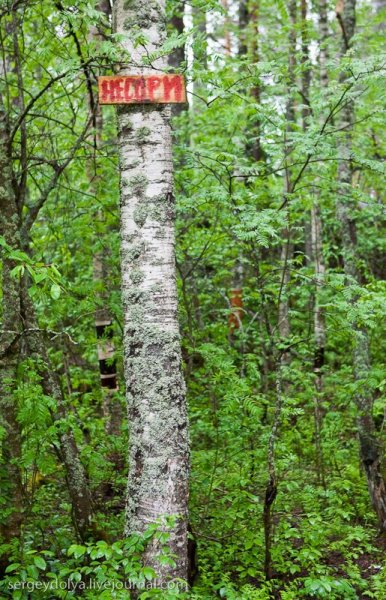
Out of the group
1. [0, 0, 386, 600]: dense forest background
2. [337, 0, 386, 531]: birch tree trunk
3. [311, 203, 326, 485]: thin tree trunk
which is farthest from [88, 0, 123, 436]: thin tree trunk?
[337, 0, 386, 531]: birch tree trunk

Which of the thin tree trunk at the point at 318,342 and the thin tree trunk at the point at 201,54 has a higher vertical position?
the thin tree trunk at the point at 201,54

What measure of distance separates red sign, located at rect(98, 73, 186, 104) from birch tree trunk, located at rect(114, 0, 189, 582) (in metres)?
0.07

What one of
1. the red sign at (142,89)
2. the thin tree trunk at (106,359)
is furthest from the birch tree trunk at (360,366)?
the thin tree trunk at (106,359)

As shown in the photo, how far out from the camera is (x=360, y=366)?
5.99 m

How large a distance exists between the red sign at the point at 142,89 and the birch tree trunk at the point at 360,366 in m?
2.46

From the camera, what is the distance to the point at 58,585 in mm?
3225

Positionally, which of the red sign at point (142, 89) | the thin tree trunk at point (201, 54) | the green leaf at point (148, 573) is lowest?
the green leaf at point (148, 573)

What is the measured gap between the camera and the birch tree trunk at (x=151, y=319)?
10.7 feet

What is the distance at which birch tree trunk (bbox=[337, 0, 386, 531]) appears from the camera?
563 centimetres

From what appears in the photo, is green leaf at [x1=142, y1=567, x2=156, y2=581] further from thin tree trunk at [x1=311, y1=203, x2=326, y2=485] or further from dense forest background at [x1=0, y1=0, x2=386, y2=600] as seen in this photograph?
thin tree trunk at [x1=311, y1=203, x2=326, y2=485]

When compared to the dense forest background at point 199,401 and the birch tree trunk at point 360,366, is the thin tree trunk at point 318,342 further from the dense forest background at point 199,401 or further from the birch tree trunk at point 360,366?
the birch tree trunk at point 360,366

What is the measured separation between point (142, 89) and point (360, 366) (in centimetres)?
389

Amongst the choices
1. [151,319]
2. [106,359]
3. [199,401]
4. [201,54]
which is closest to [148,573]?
[151,319]

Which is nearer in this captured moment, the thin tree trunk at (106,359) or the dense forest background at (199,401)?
the dense forest background at (199,401)
